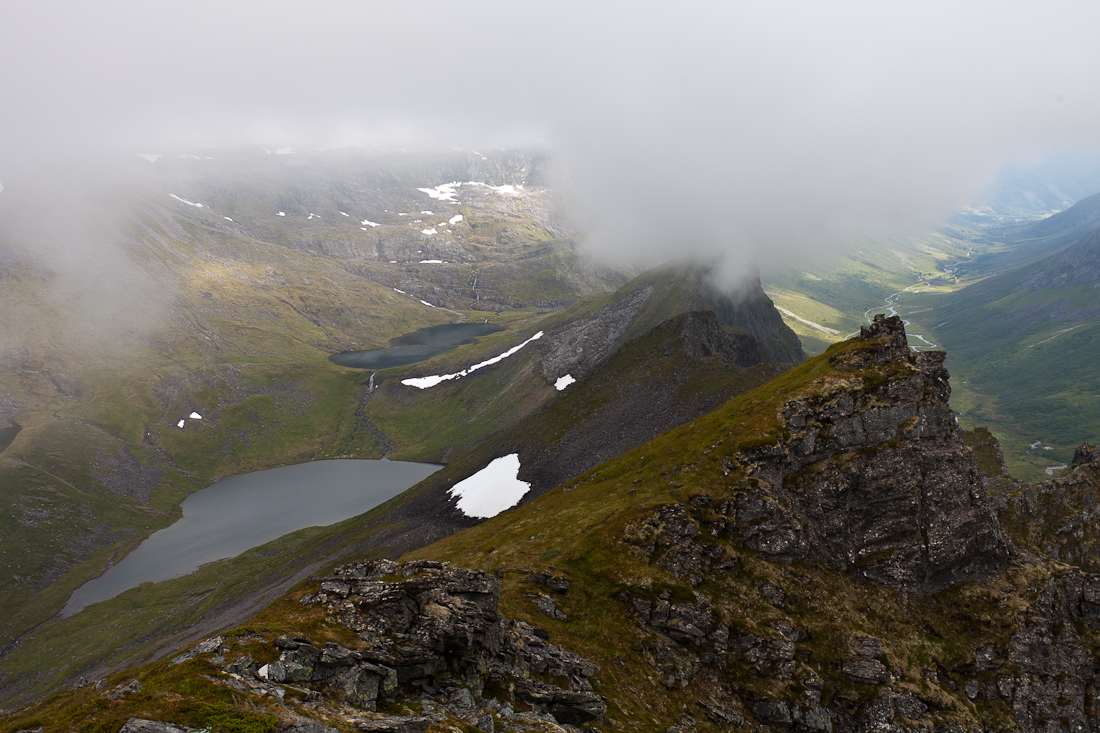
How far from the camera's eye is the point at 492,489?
108 meters

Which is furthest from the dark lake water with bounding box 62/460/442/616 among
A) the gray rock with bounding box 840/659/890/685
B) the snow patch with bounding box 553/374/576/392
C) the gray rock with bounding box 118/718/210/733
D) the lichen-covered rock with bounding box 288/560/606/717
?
the gray rock with bounding box 118/718/210/733

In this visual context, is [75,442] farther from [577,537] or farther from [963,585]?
[963,585]

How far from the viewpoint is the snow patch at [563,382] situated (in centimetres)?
17338

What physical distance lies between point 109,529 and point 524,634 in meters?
176

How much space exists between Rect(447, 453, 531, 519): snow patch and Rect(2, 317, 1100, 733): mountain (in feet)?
115

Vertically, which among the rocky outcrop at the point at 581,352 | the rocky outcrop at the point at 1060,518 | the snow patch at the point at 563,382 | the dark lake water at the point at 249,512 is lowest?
the rocky outcrop at the point at 1060,518

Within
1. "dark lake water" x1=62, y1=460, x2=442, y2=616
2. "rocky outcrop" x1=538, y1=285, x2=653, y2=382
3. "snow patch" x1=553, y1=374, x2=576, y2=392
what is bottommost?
"dark lake water" x1=62, y1=460, x2=442, y2=616

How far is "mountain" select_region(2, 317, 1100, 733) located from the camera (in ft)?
98.7

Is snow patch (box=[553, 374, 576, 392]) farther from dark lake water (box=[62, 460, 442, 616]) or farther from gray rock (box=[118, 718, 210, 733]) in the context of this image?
gray rock (box=[118, 718, 210, 733])

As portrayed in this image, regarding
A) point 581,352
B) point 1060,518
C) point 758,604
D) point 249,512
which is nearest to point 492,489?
point 758,604

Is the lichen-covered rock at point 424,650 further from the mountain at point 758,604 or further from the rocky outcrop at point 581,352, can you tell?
Answer: the rocky outcrop at point 581,352

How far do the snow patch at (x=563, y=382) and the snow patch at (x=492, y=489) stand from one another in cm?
5575

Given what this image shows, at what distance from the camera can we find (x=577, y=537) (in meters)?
57.8

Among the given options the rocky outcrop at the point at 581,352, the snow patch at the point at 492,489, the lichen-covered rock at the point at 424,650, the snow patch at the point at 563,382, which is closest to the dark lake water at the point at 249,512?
the snow patch at the point at 563,382
